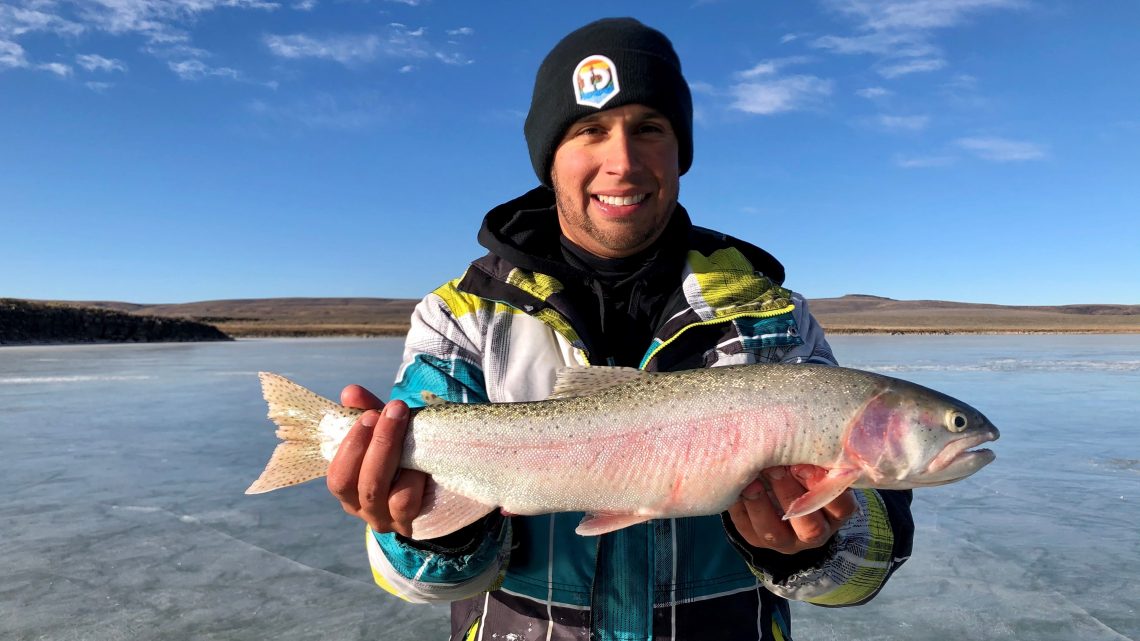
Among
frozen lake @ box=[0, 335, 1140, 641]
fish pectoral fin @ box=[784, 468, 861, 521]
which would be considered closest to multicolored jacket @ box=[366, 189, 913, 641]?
fish pectoral fin @ box=[784, 468, 861, 521]

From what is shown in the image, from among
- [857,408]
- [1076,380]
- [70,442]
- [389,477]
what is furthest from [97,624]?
[1076,380]

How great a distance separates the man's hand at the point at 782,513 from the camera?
8.42 feet

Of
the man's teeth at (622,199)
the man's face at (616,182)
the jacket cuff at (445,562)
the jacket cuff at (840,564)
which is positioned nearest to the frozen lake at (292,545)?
the jacket cuff at (445,562)

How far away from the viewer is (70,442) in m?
9.65

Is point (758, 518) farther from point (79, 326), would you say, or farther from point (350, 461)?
point (79, 326)

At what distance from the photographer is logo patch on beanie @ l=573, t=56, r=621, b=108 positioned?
346cm

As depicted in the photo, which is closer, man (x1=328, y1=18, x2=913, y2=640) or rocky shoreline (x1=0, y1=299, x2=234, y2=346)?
man (x1=328, y1=18, x2=913, y2=640)

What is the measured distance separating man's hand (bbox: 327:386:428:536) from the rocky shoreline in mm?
38538

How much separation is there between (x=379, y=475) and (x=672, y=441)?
107 cm

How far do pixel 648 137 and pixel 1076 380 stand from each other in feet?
55.9

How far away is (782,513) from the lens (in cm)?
264

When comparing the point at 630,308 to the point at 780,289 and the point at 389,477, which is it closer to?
the point at 780,289

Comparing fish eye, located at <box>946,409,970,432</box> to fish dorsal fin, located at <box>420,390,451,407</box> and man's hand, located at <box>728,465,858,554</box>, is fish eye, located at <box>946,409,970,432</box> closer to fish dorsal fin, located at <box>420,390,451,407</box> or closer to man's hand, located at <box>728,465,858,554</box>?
man's hand, located at <box>728,465,858,554</box>

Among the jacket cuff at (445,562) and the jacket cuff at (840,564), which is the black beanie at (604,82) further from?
the jacket cuff at (840,564)
